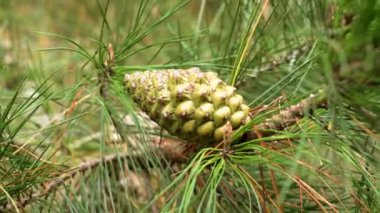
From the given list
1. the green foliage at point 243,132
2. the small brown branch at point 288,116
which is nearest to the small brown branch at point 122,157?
the green foliage at point 243,132

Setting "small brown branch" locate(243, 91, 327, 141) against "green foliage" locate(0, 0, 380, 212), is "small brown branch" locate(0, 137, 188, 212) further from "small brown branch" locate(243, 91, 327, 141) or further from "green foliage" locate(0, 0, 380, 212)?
"small brown branch" locate(243, 91, 327, 141)

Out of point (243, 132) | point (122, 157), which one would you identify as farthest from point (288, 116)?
point (122, 157)

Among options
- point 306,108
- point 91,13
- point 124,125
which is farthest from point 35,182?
point 91,13

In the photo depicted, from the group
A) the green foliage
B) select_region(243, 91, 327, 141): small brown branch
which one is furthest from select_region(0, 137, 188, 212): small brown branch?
select_region(243, 91, 327, 141): small brown branch

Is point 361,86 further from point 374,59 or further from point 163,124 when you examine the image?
point 163,124

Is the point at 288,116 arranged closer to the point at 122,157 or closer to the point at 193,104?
the point at 193,104

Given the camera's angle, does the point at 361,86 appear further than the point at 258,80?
No
